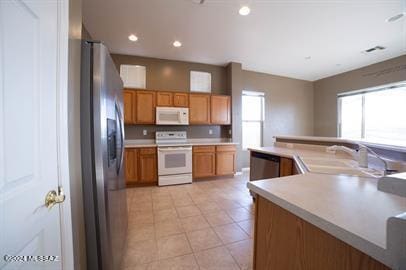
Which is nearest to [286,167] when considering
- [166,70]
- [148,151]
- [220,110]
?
[220,110]

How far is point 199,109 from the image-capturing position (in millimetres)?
4281

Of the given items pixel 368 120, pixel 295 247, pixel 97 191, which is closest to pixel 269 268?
pixel 295 247

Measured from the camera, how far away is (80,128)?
1076mm

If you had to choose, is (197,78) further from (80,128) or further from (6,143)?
(6,143)

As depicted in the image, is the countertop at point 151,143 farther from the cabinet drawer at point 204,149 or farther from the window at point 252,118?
the window at point 252,118

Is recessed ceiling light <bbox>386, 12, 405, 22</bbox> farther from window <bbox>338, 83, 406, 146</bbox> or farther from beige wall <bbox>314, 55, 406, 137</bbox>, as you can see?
window <bbox>338, 83, 406, 146</bbox>

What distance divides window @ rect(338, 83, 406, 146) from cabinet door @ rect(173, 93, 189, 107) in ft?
14.9

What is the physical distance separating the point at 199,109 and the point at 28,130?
369 cm

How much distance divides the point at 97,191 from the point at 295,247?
1.11m

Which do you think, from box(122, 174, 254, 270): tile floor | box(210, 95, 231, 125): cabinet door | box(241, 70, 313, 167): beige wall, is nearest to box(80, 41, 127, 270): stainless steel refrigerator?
box(122, 174, 254, 270): tile floor

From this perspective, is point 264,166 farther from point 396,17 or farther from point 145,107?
point 396,17

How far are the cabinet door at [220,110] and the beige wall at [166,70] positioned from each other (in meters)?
0.51

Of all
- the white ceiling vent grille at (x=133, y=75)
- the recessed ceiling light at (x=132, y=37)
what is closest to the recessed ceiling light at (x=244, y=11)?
the recessed ceiling light at (x=132, y=37)

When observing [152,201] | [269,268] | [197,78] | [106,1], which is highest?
[106,1]
